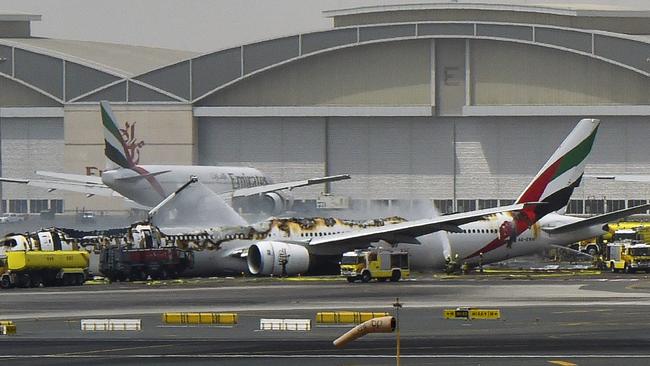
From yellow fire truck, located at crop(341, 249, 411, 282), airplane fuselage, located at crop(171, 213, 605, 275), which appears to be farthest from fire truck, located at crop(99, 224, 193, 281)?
yellow fire truck, located at crop(341, 249, 411, 282)

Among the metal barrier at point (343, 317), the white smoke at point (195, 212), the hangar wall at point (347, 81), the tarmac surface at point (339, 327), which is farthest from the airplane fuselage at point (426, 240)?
the hangar wall at point (347, 81)

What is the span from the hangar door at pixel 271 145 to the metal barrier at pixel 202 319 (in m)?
79.7

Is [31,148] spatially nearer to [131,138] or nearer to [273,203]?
[131,138]

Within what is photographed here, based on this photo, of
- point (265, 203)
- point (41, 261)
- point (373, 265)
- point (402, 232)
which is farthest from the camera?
point (265, 203)

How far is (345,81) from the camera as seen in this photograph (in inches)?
4855

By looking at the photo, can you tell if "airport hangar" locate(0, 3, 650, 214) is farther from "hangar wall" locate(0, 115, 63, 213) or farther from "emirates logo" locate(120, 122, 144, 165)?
"emirates logo" locate(120, 122, 144, 165)

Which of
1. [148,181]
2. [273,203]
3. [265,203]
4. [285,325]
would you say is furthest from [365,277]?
[273,203]

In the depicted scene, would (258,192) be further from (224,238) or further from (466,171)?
(224,238)

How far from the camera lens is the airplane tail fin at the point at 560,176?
7606 cm

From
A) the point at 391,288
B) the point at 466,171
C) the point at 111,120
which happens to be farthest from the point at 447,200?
the point at 391,288

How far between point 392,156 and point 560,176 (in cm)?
4771

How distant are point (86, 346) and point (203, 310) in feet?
41.1

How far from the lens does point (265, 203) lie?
107312 mm

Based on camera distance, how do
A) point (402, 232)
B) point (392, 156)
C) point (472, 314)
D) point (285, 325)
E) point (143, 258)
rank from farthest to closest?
point (392, 156) < point (402, 232) < point (143, 258) < point (472, 314) < point (285, 325)
